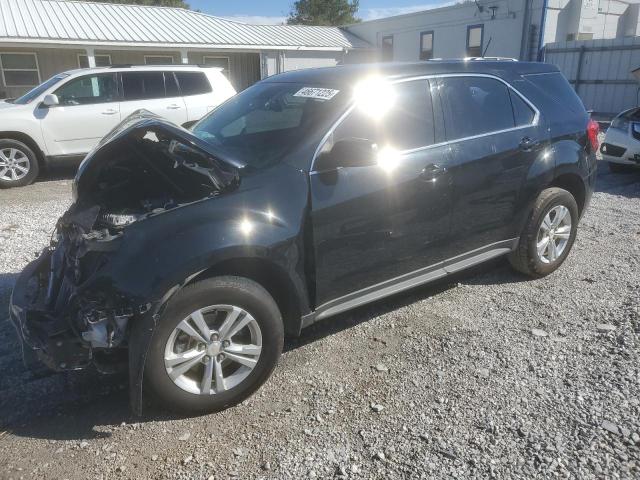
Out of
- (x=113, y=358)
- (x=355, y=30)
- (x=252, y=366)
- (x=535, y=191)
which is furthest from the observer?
(x=355, y=30)

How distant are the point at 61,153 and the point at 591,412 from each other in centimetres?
842

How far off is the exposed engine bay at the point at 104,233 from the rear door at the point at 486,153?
1716mm

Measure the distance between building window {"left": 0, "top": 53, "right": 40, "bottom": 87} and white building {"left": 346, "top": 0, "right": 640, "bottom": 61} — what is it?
52.7 ft

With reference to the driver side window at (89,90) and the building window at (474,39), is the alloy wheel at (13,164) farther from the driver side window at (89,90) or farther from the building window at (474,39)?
the building window at (474,39)

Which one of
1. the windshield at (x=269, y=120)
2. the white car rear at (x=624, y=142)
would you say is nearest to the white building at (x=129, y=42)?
the white car rear at (x=624, y=142)

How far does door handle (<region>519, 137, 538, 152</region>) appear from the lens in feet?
13.1

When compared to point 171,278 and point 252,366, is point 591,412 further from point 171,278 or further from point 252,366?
point 171,278

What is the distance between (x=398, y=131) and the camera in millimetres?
3406

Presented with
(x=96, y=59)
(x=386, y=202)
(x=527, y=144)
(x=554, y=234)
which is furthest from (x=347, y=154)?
(x=96, y=59)

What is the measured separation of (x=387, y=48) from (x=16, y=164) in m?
21.5

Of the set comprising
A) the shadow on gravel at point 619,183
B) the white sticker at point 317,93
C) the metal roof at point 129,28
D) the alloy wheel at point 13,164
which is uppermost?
the metal roof at point 129,28

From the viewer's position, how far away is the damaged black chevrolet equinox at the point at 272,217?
2559mm

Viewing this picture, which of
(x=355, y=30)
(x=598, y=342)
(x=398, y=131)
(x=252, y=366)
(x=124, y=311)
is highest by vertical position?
(x=355, y=30)

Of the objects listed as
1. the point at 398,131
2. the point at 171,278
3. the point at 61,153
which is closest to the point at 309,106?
the point at 398,131
